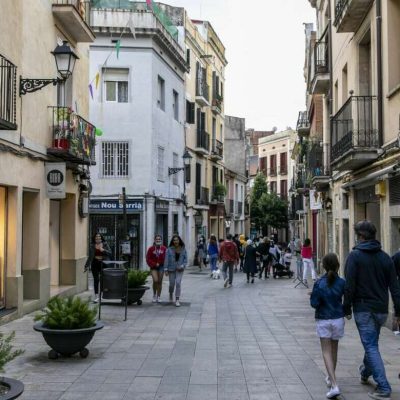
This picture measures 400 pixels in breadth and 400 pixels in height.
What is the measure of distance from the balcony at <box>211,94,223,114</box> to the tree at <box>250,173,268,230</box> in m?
20.8

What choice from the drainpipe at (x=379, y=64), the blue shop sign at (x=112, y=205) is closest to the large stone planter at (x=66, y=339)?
the drainpipe at (x=379, y=64)

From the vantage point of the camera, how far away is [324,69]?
19.6 metres

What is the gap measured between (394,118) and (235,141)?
4196 centimetres

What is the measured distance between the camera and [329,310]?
659cm

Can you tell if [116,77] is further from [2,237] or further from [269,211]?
[269,211]

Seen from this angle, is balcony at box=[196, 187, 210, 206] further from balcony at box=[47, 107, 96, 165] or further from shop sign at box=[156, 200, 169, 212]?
balcony at box=[47, 107, 96, 165]

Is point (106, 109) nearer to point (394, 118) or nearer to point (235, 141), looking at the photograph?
point (394, 118)

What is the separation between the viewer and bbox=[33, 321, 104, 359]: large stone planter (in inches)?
316

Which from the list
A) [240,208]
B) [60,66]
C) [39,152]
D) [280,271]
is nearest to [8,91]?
[60,66]

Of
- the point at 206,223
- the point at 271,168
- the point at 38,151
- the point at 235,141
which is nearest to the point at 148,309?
the point at 38,151

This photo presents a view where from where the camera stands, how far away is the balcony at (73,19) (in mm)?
14325

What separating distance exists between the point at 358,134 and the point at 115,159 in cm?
1481

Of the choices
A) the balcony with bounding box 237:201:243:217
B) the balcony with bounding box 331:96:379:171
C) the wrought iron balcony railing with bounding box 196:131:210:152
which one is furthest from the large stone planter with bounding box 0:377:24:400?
the balcony with bounding box 237:201:243:217

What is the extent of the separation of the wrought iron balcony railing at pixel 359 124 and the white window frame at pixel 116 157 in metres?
13.1
